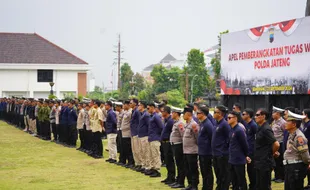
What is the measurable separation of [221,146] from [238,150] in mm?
708

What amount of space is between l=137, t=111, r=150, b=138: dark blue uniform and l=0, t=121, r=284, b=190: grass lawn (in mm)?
1120

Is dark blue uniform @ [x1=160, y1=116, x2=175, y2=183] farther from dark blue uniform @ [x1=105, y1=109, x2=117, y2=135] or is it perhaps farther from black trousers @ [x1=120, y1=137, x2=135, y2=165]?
dark blue uniform @ [x1=105, y1=109, x2=117, y2=135]

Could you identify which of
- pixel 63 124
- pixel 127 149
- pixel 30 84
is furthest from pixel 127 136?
pixel 30 84

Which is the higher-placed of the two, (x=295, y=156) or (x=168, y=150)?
(x=295, y=156)

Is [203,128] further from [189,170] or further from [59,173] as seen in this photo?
[59,173]

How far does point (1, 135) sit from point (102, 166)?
14.7 meters

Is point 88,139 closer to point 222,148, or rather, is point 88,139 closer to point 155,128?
point 155,128

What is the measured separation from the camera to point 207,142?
1209 cm

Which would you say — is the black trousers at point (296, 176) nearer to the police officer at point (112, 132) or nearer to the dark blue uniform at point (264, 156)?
the dark blue uniform at point (264, 156)

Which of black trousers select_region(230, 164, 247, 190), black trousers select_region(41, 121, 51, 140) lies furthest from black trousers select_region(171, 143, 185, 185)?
black trousers select_region(41, 121, 51, 140)

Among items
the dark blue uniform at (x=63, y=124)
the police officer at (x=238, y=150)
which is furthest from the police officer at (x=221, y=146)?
the dark blue uniform at (x=63, y=124)

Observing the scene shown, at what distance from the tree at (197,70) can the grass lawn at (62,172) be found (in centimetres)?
6054

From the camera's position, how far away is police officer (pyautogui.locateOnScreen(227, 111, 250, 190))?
427 inches

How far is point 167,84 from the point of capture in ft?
331
